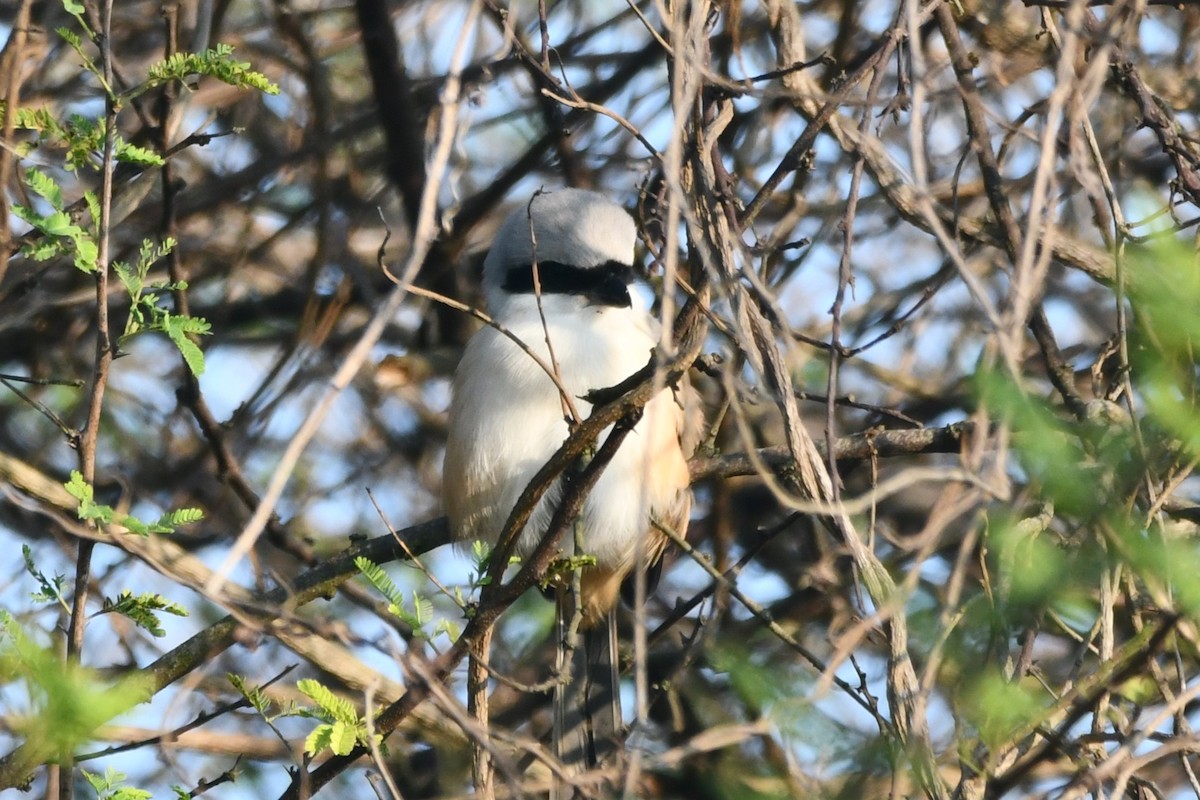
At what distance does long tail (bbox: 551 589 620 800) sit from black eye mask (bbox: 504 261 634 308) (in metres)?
0.83

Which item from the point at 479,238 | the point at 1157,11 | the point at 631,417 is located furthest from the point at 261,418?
the point at 1157,11

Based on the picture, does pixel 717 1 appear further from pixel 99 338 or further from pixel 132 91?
pixel 99 338

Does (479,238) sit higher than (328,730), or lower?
higher

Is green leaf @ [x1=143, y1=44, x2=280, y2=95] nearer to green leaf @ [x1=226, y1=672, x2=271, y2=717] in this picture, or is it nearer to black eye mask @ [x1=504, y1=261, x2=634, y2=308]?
green leaf @ [x1=226, y1=672, x2=271, y2=717]

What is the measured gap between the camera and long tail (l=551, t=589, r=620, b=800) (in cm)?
381

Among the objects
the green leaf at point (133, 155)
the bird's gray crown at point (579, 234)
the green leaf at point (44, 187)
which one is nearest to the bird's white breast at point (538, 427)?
the bird's gray crown at point (579, 234)

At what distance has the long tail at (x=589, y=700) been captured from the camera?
381 cm

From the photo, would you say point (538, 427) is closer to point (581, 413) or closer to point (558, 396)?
point (558, 396)

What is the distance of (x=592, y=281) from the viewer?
13.1 ft

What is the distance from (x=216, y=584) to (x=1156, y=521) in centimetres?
176

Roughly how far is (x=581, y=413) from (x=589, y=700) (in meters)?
0.81

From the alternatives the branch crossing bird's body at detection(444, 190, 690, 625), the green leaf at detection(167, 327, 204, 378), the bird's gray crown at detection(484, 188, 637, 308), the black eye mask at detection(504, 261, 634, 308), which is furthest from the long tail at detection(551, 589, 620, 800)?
the green leaf at detection(167, 327, 204, 378)

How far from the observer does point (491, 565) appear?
268 cm

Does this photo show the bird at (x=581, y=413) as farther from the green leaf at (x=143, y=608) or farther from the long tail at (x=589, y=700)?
the green leaf at (x=143, y=608)
